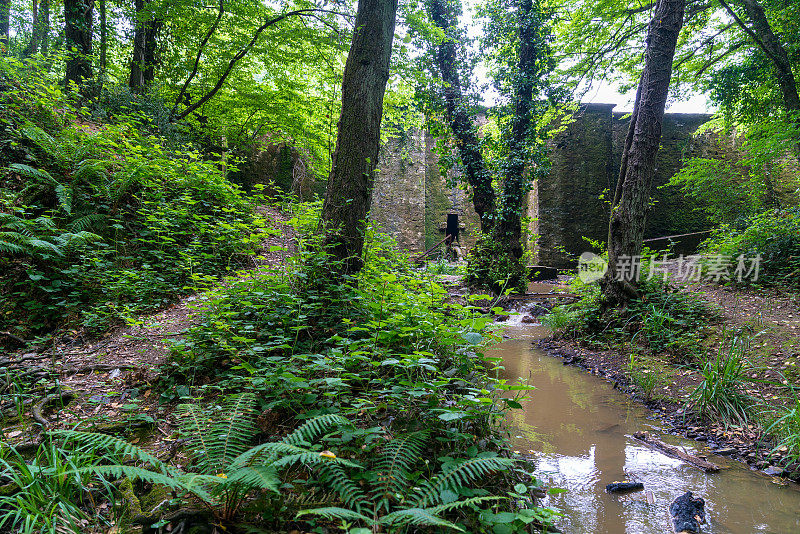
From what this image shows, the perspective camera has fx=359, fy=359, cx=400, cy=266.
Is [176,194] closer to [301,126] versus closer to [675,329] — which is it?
[301,126]

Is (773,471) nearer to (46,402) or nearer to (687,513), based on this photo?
(687,513)

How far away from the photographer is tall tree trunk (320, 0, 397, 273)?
317 centimetres

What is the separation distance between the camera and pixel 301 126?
9.09 metres

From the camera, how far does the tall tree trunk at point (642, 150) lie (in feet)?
15.8

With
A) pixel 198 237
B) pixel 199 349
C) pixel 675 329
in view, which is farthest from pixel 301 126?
pixel 675 329

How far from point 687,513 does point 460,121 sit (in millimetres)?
8248

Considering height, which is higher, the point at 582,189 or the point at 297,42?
the point at 297,42

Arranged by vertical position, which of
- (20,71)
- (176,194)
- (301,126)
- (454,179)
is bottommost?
(176,194)

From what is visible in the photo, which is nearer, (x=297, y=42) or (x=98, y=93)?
(x=98, y=93)

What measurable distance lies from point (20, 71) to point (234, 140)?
201 inches

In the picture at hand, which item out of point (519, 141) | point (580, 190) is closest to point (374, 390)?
point (519, 141)

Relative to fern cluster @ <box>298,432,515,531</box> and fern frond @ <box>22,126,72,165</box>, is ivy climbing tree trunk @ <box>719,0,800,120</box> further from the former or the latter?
fern frond @ <box>22,126,72,165</box>

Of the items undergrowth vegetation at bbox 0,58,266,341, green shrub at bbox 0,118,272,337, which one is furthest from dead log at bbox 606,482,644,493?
green shrub at bbox 0,118,272,337

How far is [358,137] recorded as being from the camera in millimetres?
3252
